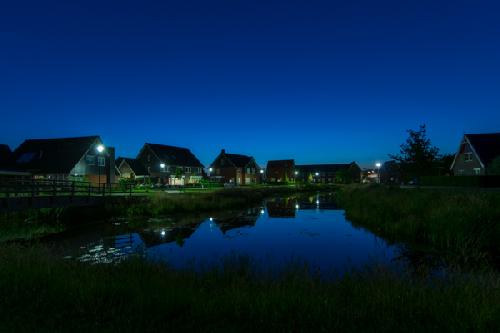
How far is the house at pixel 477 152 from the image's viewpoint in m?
43.4

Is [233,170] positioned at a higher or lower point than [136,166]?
lower

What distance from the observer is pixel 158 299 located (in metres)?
6.43

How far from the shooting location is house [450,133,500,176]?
1710 inches

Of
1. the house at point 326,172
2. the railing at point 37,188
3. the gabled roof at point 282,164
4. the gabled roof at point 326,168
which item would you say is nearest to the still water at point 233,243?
the railing at point 37,188

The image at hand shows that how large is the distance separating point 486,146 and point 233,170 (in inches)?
2251

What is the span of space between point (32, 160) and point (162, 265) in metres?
47.2

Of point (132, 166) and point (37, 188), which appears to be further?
point (132, 166)

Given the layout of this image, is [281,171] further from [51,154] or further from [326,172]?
[51,154]

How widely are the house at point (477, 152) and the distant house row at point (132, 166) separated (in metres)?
45.5

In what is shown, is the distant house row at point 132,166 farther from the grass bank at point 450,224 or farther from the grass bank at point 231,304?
the grass bank at point 231,304

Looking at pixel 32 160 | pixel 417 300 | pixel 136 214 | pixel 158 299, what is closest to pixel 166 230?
pixel 136 214

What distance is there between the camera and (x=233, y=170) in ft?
296

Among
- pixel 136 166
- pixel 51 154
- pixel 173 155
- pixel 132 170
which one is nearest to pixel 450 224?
pixel 51 154

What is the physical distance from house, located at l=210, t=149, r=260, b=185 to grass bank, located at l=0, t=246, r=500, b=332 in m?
81.0
